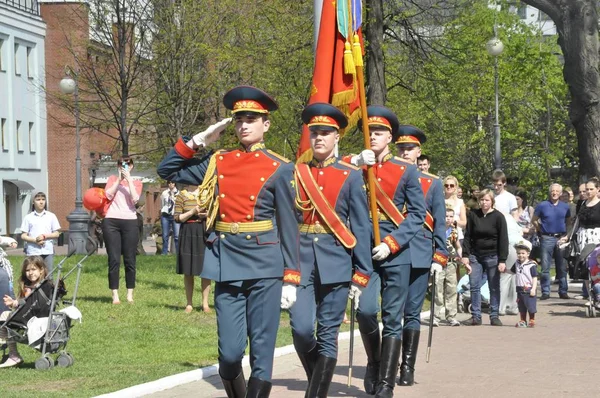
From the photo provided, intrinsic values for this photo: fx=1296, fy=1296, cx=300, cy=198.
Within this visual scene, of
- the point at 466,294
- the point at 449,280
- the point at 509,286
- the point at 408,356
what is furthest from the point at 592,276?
the point at 408,356

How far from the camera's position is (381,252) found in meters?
9.64

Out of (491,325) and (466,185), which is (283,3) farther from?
(466,185)

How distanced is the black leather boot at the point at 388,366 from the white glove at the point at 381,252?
66 centimetres

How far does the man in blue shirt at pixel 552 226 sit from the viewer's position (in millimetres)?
21141

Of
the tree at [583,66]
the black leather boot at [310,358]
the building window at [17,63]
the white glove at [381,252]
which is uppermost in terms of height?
the building window at [17,63]

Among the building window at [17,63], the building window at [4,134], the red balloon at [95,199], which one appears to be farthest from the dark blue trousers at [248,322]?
the building window at [17,63]

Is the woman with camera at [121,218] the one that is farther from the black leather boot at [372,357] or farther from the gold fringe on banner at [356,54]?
the black leather boot at [372,357]

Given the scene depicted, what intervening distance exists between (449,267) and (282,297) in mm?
9372

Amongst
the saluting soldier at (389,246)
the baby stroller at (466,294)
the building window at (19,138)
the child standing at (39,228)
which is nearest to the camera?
the saluting soldier at (389,246)

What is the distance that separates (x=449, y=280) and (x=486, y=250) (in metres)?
0.67

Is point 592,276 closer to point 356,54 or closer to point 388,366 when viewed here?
point 356,54

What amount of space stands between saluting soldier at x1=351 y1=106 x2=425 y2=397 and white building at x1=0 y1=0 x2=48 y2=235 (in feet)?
155

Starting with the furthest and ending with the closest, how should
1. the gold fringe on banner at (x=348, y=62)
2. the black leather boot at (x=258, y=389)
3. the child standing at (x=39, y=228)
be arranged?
the child standing at (x=39, y=228)
the gold fringe on banner at (x=348, y=62)
the black leather boot at (x=258, y=389)

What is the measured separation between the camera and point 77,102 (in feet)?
133
